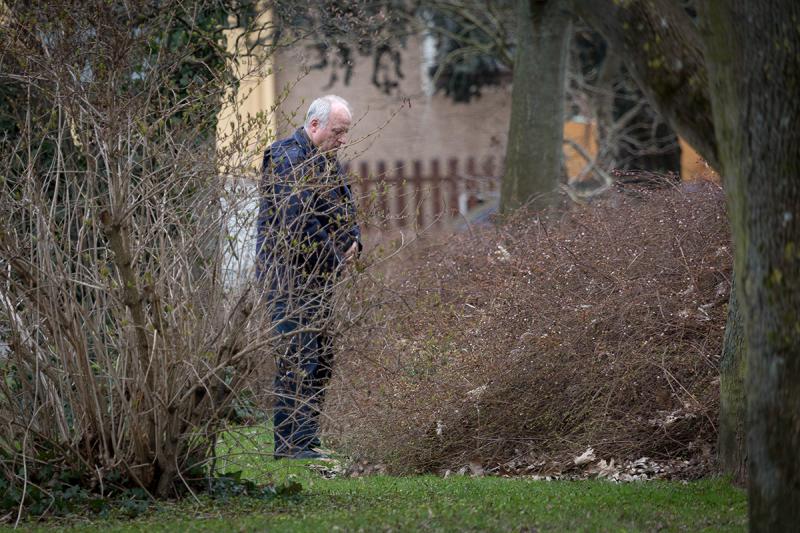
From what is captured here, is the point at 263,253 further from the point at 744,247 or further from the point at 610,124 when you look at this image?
the point at 610,124

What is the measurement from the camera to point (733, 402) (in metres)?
6.35

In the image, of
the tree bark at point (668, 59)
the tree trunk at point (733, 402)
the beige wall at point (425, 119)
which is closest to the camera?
the tree bark at point (668, 59)

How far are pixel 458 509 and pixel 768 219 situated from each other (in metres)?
2.08

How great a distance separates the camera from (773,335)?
13.8 ft

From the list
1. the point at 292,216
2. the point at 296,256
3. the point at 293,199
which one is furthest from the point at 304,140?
the point at 296,256

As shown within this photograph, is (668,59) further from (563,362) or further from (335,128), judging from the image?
(335,128)

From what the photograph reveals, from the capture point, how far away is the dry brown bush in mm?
7086

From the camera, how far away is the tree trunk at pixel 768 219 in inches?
162

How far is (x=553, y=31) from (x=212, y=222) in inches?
284

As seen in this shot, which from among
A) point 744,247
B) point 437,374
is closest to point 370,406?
point 437,374

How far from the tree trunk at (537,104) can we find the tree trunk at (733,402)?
6007 mm

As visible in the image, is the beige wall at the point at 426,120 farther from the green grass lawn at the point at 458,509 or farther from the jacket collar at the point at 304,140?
the green grass lawn at the point at 458,509

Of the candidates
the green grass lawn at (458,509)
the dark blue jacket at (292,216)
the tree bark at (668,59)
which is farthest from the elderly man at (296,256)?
the tree bark at (668,59)

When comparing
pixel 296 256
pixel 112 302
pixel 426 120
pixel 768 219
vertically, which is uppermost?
pixel 426 120
